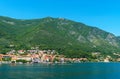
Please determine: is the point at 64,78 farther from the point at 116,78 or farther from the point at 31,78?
the point at 116,78

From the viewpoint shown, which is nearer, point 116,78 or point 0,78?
point 0,78

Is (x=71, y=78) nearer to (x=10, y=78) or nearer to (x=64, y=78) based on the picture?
(x=64, y=78)

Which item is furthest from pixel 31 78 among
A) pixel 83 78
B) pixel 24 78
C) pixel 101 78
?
pixel 101 78

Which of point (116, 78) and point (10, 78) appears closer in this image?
point (10, 78)

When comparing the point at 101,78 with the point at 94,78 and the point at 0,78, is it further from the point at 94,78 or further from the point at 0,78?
the point at 0,78

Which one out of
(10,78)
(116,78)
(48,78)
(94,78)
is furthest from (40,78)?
(116,78)

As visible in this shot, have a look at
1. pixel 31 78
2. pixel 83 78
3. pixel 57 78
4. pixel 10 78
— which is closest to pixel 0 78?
pixel 10 78

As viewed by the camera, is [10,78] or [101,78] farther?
[101,78]
